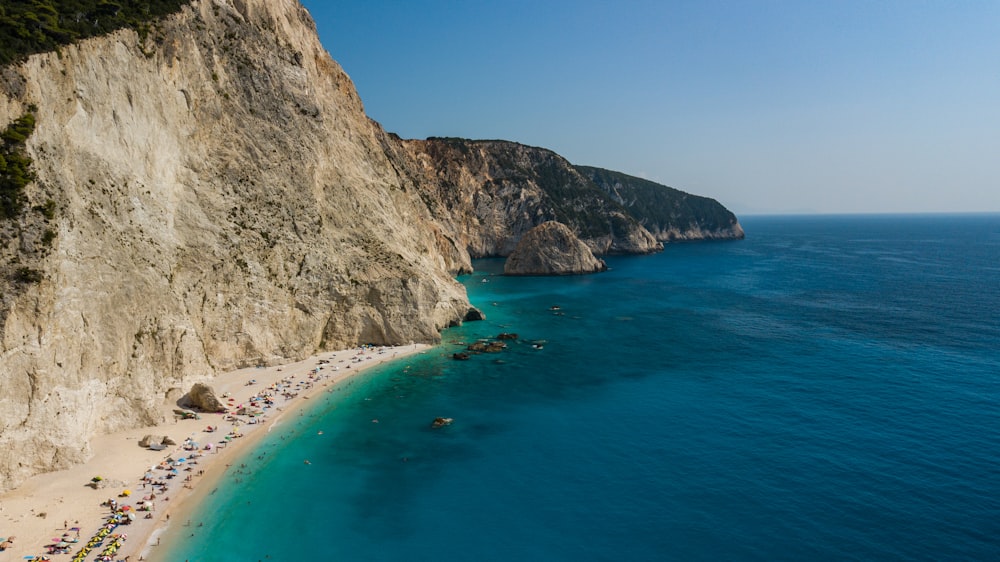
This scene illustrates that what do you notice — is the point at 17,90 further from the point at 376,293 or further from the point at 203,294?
the point at 376,293

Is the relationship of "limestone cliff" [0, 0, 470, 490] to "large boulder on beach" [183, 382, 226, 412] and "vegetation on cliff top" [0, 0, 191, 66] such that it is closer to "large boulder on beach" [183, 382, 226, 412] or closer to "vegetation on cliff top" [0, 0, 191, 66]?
"vegetation on cliff top" [0, 0, 191, 66]

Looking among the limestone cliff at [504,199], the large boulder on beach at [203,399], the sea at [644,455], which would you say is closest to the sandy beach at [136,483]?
the large boulder on beach at [203,399]

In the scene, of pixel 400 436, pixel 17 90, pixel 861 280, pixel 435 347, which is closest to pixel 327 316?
pixel 435 347

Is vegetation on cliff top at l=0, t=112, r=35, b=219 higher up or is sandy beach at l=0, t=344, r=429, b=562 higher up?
vegetation on cliff top at l=0, t=112, r=35, b=219

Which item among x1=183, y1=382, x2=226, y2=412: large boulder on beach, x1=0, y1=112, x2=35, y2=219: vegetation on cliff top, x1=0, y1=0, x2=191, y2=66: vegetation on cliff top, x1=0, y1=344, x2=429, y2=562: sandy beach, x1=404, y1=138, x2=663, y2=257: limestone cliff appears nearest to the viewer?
x1=0, y1=344, x2=429, y2=562: sandy beach

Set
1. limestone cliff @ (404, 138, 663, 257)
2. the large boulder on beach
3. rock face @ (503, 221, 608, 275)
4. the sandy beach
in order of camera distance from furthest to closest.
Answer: limestone cliff @ (404, 138, 663, 257) < rock face @ (503, 221, 608, 275) < the large boulder on beach < the sandy beach

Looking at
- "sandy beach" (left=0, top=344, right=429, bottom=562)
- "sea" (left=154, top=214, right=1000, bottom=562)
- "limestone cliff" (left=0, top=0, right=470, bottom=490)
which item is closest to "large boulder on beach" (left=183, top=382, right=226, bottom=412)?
"sandy beach" (left=0, top=344, right=429, bottom=562)

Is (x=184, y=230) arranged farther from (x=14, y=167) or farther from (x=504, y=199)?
(x=504, y=199)
